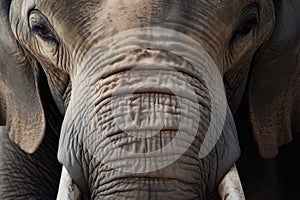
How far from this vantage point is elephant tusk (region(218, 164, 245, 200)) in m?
4.79

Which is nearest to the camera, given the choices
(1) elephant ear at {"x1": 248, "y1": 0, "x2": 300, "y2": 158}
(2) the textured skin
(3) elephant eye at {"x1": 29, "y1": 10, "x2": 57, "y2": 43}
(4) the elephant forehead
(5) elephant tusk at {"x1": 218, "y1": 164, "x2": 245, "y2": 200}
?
(5) elephant tusk at {"x1": 218, "y1": 164, "x2": 245, "y2": 200}

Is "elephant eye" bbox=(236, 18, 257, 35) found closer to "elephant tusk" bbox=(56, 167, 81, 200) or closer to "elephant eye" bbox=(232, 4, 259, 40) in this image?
"elephant eye" bbox=(232, 4, 259, 40)

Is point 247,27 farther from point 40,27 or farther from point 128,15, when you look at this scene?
point 40,27

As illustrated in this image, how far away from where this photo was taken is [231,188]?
4.81 m

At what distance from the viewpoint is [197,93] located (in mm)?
4816

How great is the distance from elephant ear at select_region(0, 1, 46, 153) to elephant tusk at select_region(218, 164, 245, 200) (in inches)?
40.0

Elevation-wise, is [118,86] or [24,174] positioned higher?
[24,174]

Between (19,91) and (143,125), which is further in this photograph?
(19,91)

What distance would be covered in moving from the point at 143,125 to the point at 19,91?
44.4 inches

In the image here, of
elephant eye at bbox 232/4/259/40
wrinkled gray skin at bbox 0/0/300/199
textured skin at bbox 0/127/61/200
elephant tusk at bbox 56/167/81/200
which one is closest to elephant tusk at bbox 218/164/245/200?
wrinkled gray skin at bbox 0/0/300/199

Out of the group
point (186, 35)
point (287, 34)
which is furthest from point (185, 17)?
point (287, 34)

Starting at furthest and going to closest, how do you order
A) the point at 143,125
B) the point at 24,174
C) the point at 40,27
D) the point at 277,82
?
1. the point at 24,174
2. the point at 277,82
3. the point at 40,27
4. the point at 143,125

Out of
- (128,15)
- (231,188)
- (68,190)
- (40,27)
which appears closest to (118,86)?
(128,15)

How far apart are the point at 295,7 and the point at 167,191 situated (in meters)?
1.20
